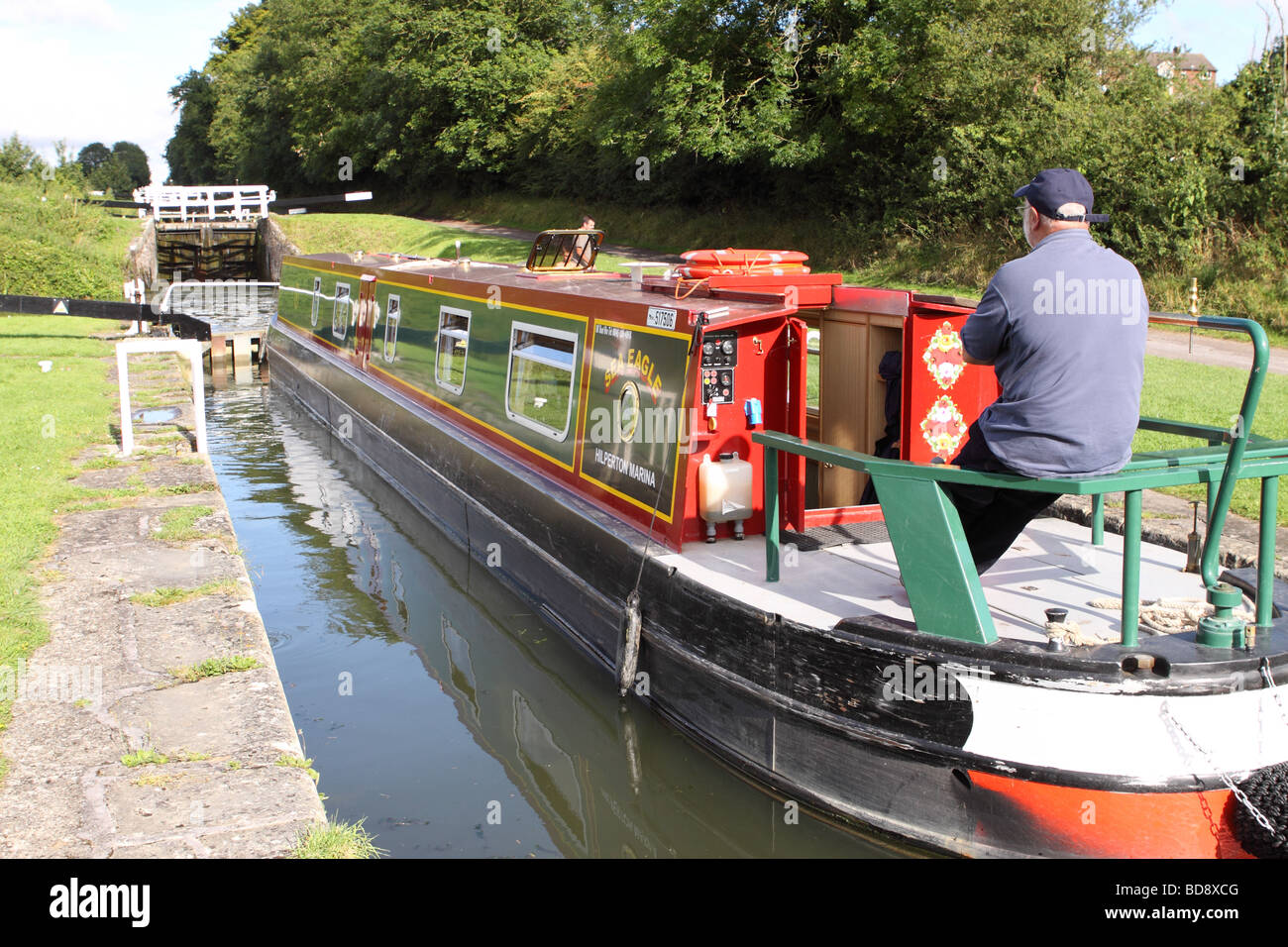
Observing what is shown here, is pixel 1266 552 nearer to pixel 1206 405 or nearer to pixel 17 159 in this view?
pixel 1206 405

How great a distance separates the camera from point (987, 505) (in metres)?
3.76

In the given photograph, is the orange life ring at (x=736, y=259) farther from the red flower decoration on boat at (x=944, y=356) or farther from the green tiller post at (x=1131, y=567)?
the green tiller post at (x=1131, y=567)

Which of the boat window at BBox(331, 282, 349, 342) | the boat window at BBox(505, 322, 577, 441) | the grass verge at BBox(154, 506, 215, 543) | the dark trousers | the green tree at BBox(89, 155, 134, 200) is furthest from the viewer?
the green tree at BBox(89, 155, 134, 200)

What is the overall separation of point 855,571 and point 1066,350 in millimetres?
1642

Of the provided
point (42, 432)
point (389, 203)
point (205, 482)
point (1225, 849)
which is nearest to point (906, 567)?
point (1225, 849)

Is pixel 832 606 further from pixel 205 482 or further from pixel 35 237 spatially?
pixel 35 237

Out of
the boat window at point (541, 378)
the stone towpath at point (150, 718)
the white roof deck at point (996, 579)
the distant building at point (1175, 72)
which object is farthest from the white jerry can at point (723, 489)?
the distant building at point (1175, 72)

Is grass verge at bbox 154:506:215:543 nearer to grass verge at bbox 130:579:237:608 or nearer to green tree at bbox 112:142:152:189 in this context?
grass verge at bbox 130:579:237:608

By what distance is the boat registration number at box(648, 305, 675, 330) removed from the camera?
5125mm

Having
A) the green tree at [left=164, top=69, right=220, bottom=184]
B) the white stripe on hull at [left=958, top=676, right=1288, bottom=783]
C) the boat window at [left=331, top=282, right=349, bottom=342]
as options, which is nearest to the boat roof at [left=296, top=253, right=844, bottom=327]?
the boat window at [left=331, top=282, right=349, bottom=342]

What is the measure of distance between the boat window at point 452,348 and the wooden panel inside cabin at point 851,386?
3445mm

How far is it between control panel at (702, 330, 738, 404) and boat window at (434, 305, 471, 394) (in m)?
3.64

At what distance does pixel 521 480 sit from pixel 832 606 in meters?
2.82

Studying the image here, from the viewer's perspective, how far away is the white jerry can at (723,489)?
494 cm
